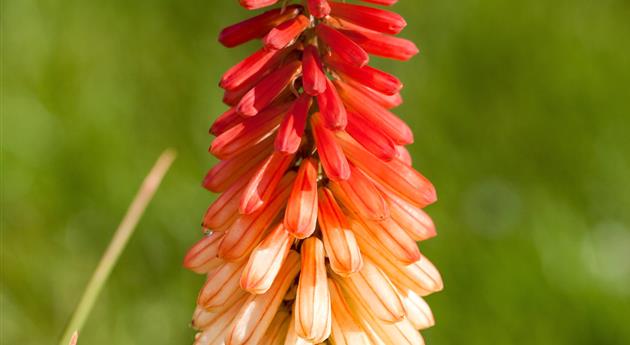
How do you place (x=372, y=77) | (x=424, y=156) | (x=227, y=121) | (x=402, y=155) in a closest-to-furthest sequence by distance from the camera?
(x=372, y=77), (x=227, y=121), (x=402, y=155), (x=424, y=156)

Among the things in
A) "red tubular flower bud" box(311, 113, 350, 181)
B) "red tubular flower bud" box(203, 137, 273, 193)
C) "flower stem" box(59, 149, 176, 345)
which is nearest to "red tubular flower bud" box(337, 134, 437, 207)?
"red tubular flower bud" box(311, 113, 350, 181)

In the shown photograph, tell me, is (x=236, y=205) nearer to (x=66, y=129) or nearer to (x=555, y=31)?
(x=66, y=129)

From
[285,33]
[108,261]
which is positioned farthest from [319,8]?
[108,261]

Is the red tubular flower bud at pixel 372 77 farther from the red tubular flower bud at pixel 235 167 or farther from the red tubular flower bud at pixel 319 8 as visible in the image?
Result: the red tubular flower bud at pixel 235 167

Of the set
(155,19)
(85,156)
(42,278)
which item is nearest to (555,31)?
(155,19)

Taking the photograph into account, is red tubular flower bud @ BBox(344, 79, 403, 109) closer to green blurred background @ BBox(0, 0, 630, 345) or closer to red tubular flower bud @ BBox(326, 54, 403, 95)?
red tubular flower bud @ BBox(326, 54, 403, 95)

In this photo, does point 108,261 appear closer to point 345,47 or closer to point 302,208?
point 302,208

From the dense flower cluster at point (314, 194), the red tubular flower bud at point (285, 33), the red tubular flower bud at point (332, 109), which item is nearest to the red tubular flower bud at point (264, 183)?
the dense flower cluster at point (314, 194)
